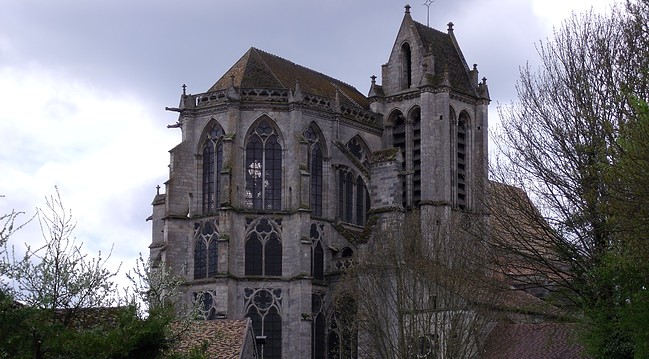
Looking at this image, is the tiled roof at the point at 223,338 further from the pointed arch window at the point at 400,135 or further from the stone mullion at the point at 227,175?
the pointed arch window at the point at 400,135

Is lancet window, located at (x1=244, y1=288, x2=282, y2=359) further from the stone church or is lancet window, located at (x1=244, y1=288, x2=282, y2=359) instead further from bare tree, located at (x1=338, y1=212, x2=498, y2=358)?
bare tree, located at (x1=338, y1=212, x2=498, y2=358)

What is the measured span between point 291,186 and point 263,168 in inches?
59.8

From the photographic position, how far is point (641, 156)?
21359 mm

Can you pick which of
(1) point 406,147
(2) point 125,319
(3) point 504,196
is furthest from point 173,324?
(1) point 406,147

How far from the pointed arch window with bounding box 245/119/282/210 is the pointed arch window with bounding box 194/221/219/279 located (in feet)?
6.45

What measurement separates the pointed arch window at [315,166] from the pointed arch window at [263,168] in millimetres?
1621

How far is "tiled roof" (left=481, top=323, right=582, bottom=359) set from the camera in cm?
4250

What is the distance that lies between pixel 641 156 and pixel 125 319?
10.8 m

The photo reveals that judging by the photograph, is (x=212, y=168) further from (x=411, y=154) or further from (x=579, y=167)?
Result: (x=579, y=167)

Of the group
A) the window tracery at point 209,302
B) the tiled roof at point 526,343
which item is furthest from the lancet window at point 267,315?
the tiled roof at point 526,343

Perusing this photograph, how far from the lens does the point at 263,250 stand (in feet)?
170

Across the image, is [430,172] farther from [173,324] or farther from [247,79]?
[173,324]

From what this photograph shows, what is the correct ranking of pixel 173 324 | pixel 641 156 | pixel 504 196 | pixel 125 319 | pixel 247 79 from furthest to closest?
1. pixel 247 79
2. pixel 504 196
3. pixel 173 324
4. pixel 125 319
5. pixel 641 156

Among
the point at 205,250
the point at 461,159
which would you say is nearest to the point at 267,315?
the point at 205,250
